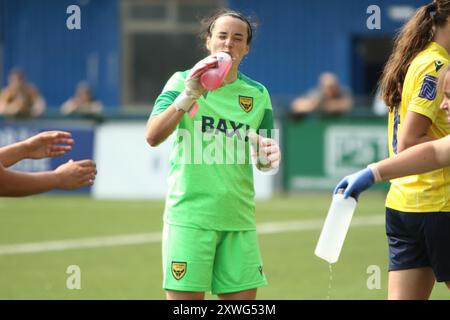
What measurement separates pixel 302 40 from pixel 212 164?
21.2m

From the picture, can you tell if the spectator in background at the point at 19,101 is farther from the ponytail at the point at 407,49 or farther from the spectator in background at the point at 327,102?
the ponytail at the point at 407,49

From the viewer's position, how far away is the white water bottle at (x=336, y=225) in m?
4.69

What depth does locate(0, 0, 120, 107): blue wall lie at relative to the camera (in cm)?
2738

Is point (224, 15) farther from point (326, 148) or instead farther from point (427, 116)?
point (326, 148)

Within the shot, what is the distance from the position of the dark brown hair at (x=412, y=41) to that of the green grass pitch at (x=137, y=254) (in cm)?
396

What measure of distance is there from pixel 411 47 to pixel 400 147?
62 cm

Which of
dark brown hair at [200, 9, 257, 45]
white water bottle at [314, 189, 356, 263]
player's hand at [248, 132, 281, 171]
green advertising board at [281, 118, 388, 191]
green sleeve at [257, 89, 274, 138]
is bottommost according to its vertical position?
green advertising board at [281, 118, 388, 191]

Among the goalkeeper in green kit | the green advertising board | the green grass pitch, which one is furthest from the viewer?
the green advertising board

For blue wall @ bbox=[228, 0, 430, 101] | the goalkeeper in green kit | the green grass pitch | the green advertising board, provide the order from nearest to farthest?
1. the goalkeeper in green kit
2. the green grass pitch
3. the green advertising board
4. blue wall @ bbox=[228, 0, 430, 101]

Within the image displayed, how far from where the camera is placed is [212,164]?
5484 millimetres

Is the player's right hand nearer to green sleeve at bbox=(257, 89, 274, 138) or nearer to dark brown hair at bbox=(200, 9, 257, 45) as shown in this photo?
dark brown hair at bbox=(200, 9, 257, 45)

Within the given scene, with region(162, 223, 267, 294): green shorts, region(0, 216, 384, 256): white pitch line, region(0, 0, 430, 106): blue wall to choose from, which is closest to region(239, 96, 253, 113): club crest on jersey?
region(162, 223, 267, 294): green shorts

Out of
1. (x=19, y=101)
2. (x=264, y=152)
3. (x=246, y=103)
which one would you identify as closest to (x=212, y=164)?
(x=264, y=152)

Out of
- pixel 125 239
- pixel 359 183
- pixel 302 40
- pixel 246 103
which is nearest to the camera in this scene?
pixel 359 183
